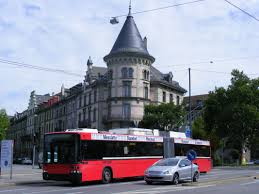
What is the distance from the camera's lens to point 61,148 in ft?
74.5

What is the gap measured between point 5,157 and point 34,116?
89.3m

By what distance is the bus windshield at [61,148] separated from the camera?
22188 millimetres

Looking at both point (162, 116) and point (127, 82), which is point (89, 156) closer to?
point (162, 116)

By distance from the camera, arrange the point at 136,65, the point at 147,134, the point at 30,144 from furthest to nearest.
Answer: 1. the point at 30,144
2. the point at 136,65
3. the point at 147,134

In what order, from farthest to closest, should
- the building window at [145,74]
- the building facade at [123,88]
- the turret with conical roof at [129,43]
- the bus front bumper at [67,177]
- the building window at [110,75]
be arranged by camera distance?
the building window at [145,74] < the building window at [110,75] < the turret with conical roof at [129,43] < the building facade at [123,88] < the bus front bumper at [67,177]

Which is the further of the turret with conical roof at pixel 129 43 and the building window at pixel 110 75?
the building window at pixel 110 75

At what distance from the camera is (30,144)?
360 ft

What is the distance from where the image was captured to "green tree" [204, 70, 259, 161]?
60.7 meters

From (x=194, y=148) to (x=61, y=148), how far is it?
44.3ft

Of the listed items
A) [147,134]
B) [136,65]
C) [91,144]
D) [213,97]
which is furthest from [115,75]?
[91,144]

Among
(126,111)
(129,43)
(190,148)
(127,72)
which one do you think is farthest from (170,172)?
(129,43)

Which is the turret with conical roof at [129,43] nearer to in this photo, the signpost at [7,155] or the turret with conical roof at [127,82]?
the turret with conical roof at [127,82]

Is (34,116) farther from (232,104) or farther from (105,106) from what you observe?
(232,104)

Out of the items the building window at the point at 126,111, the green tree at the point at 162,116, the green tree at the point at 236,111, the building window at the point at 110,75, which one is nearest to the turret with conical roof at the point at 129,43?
the building window at the point at 110,75
